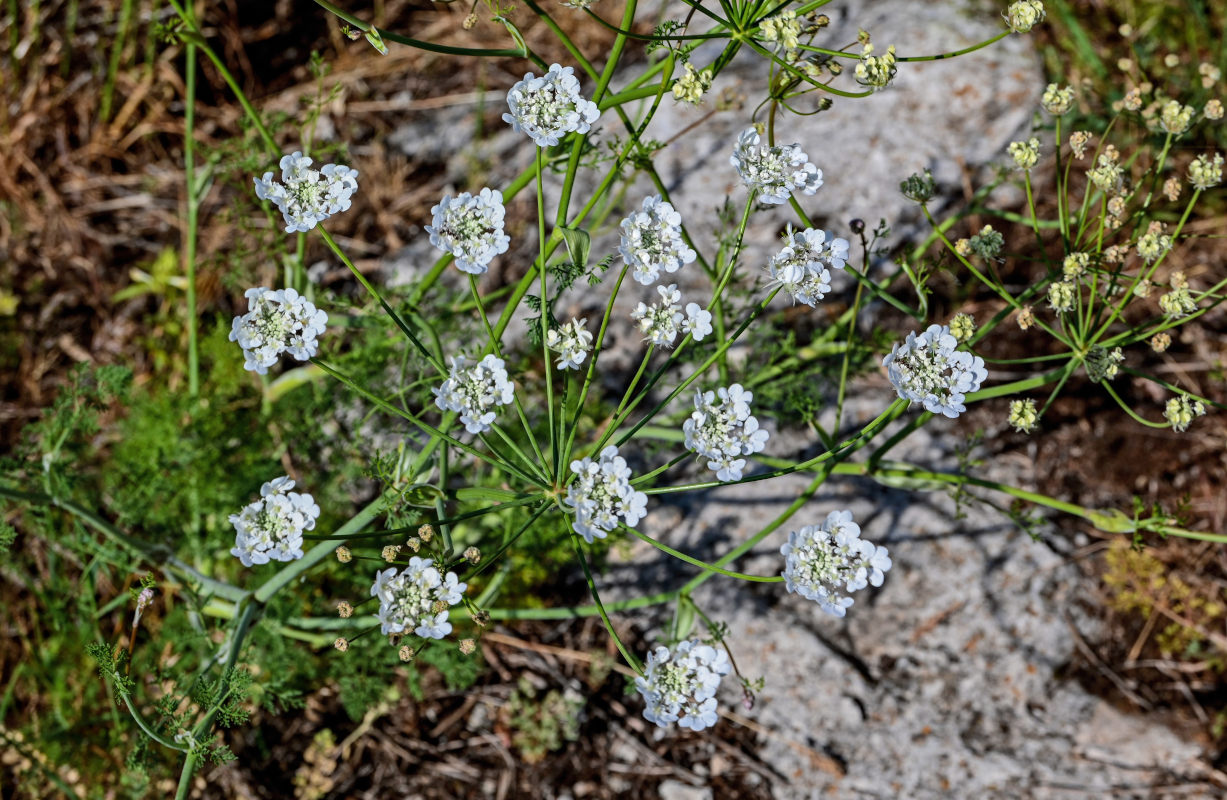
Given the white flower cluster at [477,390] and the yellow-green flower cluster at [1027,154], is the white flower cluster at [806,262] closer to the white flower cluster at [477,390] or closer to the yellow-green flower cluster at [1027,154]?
the yellow-green flower cluster at [1027,154]

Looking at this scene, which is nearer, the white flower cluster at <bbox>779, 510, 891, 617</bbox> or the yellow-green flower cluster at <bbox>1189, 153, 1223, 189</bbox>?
the white flower cluster at <bbox>779, 510, 891, 617</bbox>

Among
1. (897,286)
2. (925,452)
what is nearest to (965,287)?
(897,286)

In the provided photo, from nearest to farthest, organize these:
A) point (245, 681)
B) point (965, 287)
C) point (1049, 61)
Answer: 1. point (245, 681)
2. point (965, 287)
3. point (1049, 61)

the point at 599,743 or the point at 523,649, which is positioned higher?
the point at 523,649

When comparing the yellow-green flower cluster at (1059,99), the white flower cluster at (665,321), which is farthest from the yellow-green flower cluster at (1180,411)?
the white flower cluster at (665,321)

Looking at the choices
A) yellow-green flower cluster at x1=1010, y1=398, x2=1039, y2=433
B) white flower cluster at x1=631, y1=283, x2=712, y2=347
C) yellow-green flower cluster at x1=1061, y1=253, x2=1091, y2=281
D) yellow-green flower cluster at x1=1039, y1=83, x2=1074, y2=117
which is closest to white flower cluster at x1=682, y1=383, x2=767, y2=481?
white flower cluster at x1=631, y1=283, x2=712, y2=347

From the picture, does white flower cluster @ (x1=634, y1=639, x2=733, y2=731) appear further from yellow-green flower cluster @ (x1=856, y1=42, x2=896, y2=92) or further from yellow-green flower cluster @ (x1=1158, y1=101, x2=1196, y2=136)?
yellow-green flower cluster @ (x1=1158, y1=101, x2=1196, y2=136)

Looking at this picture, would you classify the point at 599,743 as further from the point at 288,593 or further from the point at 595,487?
the point at 595,487
